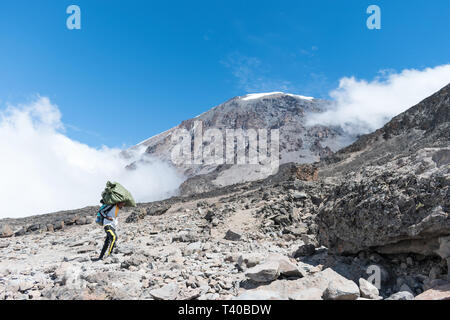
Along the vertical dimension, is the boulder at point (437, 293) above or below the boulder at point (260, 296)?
above

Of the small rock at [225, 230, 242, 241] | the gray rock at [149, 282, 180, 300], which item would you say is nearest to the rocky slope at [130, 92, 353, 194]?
the small rock at [225, 230, 242, 241]

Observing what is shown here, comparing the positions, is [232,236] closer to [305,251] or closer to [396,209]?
[305,251]

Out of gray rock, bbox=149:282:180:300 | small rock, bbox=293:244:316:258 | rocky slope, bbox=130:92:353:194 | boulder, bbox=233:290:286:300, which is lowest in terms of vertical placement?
gray rock, bbox=149:282:180:300

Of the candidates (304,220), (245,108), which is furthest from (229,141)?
(304,220)

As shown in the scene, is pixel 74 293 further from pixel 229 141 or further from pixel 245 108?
pixel 245 108

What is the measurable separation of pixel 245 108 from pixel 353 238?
13098 centimetres

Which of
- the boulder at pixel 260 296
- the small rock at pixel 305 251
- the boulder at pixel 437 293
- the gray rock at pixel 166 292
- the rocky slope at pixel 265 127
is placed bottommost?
the gray rock at pixel 166 292

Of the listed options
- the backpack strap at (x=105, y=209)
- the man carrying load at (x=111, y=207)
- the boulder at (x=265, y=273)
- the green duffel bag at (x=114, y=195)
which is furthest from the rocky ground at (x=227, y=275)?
the green duffel bag at (x=114, y=195)

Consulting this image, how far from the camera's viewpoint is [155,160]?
12725 cm

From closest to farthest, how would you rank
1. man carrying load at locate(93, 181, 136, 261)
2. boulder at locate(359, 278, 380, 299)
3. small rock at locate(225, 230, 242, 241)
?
boulder at locate(359, 278, 380, 299), man carrying load at locate(93, 181, 136, 261), small rock at locate(225, 230, 242, 241)

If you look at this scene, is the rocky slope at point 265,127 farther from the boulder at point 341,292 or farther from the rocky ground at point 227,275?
the boulder at point 341,292

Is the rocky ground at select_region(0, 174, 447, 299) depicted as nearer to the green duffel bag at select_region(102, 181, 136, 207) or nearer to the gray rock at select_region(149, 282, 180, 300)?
the gray rock at select_region(149, 282, 180, 300)

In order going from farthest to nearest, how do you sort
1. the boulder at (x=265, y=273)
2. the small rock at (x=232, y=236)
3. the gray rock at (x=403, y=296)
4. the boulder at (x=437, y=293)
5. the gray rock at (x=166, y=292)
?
the small rock at (x=232, y=236)
the boulder at (x=265, y=273)
the gray rock at (x=166, y=292)
the gray rock at (x=403, y=296)
the boulder at (x=437, y=293)

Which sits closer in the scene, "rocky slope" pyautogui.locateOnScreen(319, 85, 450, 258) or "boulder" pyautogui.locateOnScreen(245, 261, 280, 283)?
"rocky slope" pyautogui.locateOnScreen(319, 85, 450, 258)
